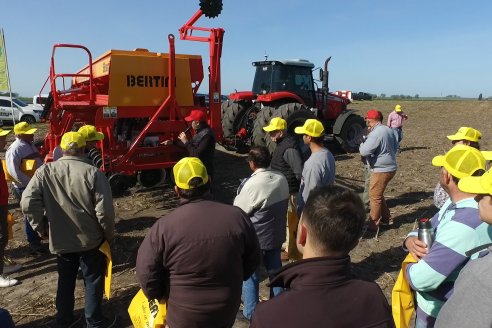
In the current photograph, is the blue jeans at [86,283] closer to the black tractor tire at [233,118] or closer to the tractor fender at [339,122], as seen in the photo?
the black tractor tire at [233,118]

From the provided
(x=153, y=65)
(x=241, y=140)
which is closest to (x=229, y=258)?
(x=153, y=65)

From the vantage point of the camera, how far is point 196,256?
2.03 meters

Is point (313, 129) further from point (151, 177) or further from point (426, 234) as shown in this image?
point (151, 177)

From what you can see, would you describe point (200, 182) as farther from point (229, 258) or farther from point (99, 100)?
point (99, 100)

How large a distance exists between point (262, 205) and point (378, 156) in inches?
→ 105

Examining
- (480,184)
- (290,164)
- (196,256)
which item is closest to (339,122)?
(290,164)

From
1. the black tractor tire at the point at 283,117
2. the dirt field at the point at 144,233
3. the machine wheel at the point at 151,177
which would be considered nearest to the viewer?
the dirt field at the point at 144,233

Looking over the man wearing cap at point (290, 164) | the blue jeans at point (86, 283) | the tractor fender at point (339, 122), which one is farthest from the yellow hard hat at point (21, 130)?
the tractor fender at point (339, 122)

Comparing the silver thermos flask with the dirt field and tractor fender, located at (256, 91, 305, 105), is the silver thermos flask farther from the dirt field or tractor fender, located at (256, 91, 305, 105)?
tractor fender, located at (256, 91, 305, 105)

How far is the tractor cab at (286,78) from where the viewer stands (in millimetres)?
10391

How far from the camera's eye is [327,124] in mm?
11781

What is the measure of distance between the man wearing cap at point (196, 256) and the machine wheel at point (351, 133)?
949 centimetres

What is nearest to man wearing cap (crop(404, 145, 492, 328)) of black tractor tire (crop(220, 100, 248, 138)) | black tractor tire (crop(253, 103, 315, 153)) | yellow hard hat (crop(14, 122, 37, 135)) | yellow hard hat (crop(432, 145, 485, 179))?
yellow hard hat (crop(432, 145, 485, 179))

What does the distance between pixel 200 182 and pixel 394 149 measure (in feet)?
12.5
